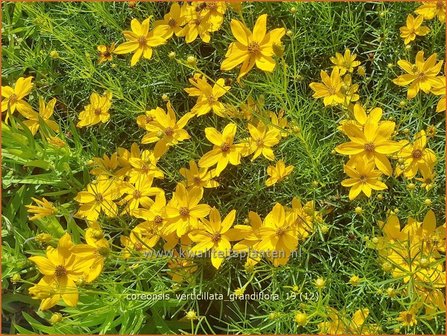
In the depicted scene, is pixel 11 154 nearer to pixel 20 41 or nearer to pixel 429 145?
pixel 20 41

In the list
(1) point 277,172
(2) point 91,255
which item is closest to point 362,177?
(1) point 277,172

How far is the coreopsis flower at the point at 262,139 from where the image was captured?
44.0 inches

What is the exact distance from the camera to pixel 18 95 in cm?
128

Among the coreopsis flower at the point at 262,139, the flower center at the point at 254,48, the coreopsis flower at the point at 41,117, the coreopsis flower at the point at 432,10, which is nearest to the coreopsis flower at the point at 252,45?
the flower center at the point at 254,48

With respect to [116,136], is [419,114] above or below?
above

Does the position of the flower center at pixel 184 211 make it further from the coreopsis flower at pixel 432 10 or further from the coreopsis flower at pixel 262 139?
the coreopsis flower at pixel 432 10

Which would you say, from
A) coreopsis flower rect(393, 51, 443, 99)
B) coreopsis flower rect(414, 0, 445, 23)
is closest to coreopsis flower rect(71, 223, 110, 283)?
coreopsis flower rect(393, 51, 443, 99)

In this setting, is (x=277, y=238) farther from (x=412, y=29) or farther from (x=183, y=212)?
(x=412, y=29)

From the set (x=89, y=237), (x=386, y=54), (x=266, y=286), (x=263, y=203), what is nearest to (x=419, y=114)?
(x=386, y=54)

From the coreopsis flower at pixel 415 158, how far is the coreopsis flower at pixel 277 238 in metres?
0.24

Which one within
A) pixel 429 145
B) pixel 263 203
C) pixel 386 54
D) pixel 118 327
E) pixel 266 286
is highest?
pixel 386 54

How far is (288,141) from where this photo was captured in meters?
1.14

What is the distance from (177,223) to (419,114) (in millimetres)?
530

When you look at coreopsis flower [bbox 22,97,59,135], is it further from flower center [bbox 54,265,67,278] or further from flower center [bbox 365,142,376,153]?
flower center [bbox 365,142,376,153]
